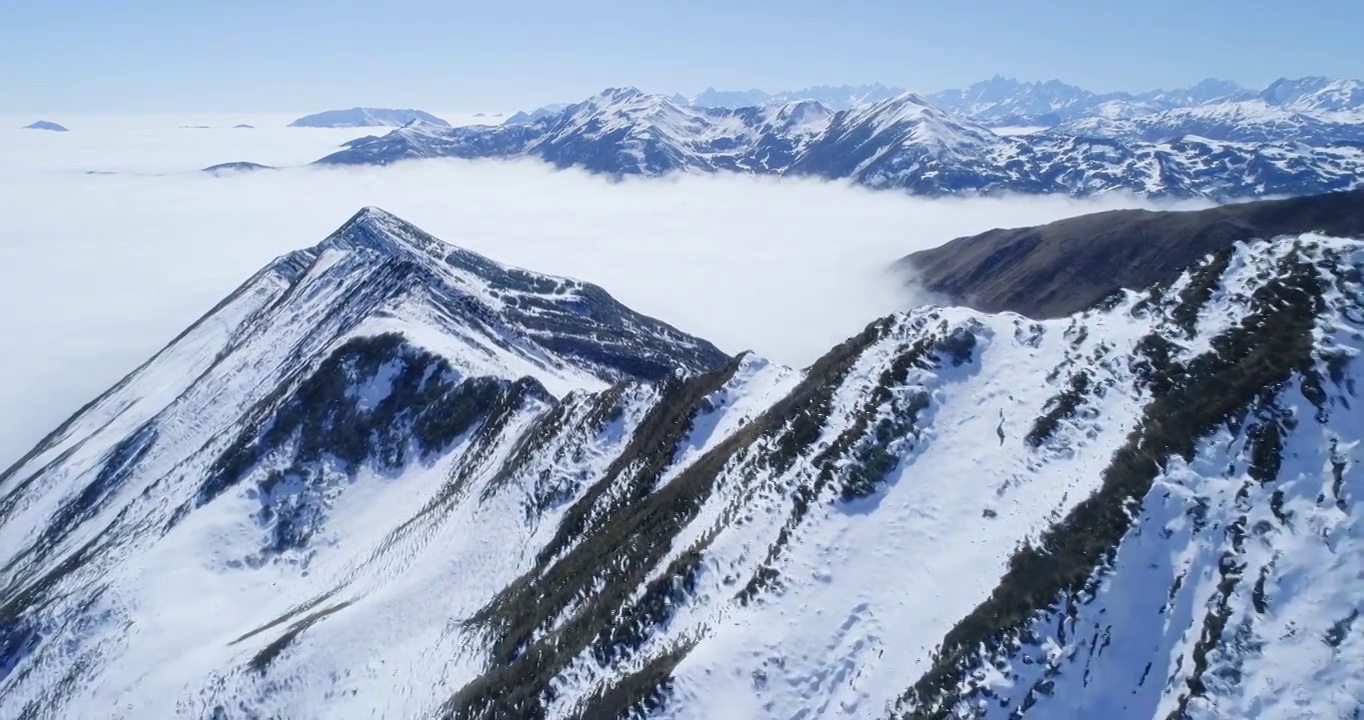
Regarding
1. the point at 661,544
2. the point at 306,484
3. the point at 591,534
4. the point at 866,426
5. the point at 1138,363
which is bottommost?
the point at 306,484

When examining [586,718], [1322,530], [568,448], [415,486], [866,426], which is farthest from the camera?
[415,486]

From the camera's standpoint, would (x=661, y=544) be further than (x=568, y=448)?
No

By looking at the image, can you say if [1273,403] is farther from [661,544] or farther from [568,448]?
[568,448]

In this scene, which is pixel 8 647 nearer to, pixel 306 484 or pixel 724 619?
pixel 306 484

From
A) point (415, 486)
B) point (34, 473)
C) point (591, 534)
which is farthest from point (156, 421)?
point (591, 534)

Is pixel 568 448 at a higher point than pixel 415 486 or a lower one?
higher

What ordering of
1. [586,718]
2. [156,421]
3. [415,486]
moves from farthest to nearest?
[156,421] < [415,486] < [586,718]
